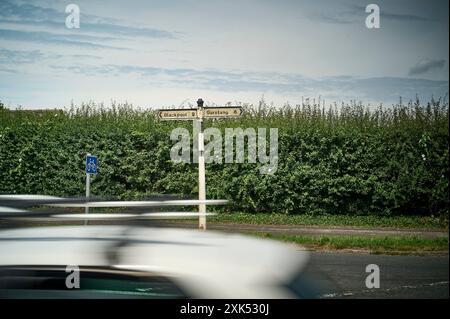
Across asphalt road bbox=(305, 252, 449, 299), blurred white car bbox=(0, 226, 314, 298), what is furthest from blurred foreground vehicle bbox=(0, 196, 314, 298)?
asphalt road bbox=(305, 252, 449, 299)

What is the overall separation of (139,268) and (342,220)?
52.4 feet

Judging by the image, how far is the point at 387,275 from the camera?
9.79m

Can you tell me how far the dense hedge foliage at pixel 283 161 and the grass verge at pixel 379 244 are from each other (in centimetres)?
442

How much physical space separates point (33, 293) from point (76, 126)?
1967cm

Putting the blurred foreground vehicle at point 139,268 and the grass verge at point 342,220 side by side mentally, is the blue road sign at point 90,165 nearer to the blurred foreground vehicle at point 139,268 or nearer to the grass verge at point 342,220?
the grass verge at point 342,220

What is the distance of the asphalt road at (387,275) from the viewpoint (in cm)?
810

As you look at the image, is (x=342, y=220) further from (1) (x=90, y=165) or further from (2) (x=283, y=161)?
(1) (x=90, y=165)

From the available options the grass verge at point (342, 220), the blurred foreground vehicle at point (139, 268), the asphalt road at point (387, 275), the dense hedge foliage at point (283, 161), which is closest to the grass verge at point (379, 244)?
the asphalt road at point (387, 275)

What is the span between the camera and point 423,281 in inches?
360

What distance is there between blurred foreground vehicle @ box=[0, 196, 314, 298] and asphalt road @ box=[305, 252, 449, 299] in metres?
3.20

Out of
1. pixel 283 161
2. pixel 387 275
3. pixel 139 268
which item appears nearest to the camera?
pixel 139 268

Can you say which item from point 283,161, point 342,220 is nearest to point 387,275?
point 342,220

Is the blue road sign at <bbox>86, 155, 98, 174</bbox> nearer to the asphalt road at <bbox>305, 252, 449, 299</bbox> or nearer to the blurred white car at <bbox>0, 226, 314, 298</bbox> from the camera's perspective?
the asphalt road at <bbox>305, 252, 449, 299</bbox>
